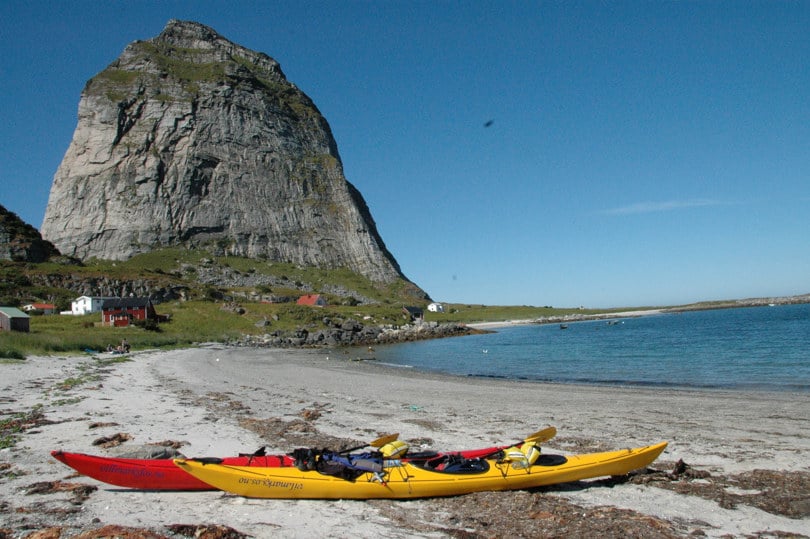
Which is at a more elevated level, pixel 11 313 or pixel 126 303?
Answer: pixel 126 303

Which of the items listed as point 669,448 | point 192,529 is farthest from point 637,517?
point 192,529

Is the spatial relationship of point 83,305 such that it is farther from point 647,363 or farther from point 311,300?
point 647,363

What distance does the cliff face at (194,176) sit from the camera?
13188 cm

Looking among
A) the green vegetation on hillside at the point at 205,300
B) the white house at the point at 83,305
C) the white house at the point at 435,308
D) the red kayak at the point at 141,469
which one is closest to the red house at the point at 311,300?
the green vegetation on hillside at the point at 205,300

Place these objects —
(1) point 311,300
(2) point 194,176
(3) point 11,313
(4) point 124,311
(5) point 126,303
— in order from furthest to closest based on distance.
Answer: (2) point 194,176 < (1) point 311,300 < (5) point 126,303 < (4) point 124,311 < (3) point 11,313

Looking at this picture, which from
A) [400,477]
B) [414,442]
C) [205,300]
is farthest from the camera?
[205,300]

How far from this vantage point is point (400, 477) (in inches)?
357

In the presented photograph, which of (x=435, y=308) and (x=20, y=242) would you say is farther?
(x=435, y=308)

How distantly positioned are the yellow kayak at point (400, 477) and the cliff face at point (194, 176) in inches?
5092

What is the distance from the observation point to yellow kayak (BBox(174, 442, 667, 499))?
8.77 m

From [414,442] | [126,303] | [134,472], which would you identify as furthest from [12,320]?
[134,472]

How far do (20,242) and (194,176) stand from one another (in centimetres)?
4879

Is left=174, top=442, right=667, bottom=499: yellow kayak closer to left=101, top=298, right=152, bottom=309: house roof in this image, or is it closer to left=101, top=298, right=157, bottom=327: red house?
left=101, top=298, right=157, bottom=327: red house

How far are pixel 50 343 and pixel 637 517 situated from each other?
126 ft
